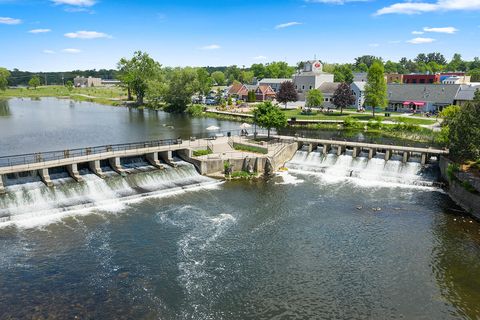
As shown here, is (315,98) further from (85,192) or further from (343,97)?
(85,192)

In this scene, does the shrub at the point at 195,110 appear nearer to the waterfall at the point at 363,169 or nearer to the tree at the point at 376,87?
the tree at the point at 376,87

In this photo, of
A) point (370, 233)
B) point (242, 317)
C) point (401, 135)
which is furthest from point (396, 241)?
point (401, 135)

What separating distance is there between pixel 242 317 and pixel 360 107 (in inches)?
3606

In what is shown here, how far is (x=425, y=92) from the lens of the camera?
3797 inches

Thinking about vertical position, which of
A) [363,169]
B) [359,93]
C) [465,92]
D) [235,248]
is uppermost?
[465,92]

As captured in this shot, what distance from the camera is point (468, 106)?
151 feet

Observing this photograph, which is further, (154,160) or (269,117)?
(269,117)

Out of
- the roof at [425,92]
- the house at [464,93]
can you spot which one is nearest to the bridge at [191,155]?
the house at [464,93]

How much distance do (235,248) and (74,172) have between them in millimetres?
21888

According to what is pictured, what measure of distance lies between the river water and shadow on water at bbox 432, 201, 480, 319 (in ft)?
0.33

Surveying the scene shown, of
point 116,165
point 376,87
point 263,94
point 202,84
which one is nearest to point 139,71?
point 202,84

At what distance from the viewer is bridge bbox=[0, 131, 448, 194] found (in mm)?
43062

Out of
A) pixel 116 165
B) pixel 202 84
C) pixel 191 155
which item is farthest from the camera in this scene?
pixel 202 84

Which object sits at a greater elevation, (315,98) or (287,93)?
(287,93)
